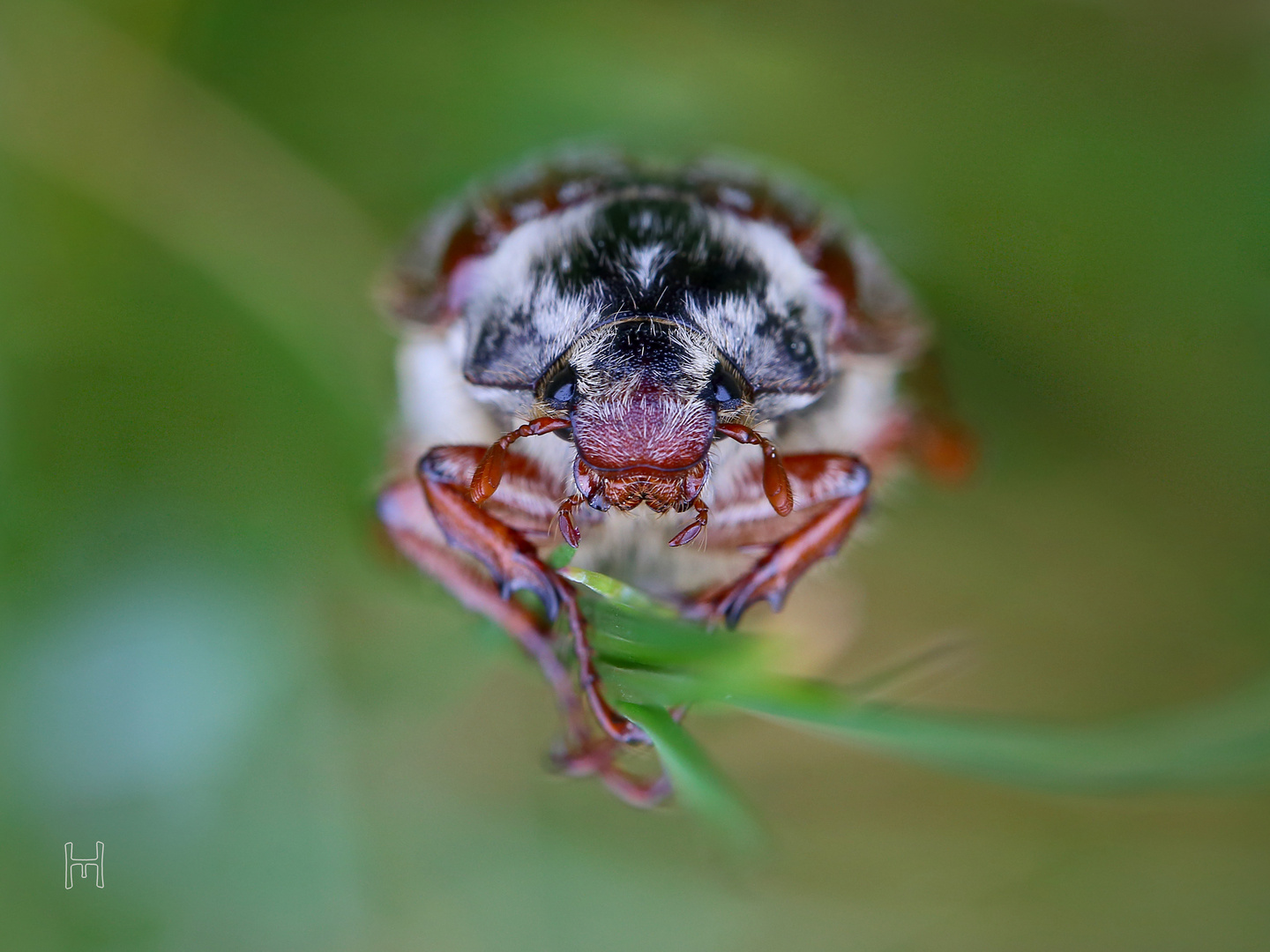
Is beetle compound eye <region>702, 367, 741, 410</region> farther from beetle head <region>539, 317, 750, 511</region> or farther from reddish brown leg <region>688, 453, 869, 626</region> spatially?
reddish brown leg <region>688, 453, 869, 626</region>

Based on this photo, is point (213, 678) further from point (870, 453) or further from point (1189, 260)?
point (1189, 260)

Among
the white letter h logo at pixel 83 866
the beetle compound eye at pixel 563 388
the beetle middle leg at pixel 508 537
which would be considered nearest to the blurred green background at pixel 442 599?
the white letter h logo at pixel 83 866

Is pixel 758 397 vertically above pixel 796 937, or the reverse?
pixel 758 397

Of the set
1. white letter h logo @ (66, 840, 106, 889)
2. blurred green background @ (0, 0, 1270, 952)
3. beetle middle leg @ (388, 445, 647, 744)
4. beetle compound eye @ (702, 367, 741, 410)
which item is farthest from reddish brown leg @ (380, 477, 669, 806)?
white letter h logo @ (66, 840, 106, 889)

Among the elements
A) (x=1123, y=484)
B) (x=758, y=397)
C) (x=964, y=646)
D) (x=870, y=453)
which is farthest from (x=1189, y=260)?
(x=758, y=397)

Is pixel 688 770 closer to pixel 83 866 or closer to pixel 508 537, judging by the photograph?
pixel 508 537

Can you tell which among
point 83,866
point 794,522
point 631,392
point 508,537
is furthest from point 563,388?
point 83,866
